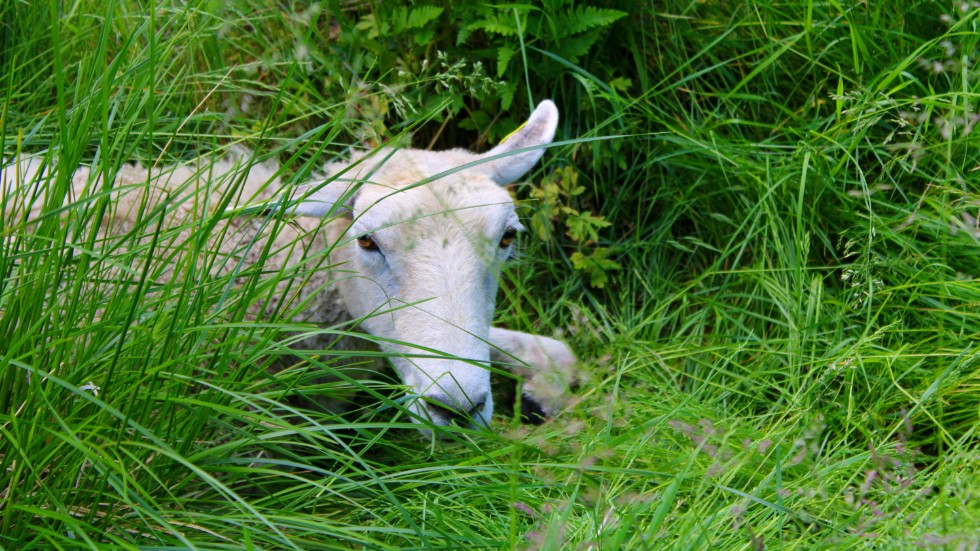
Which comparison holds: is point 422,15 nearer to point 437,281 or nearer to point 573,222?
point 573,222

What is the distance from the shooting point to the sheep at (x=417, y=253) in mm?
2805

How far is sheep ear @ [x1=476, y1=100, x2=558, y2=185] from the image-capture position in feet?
12.2

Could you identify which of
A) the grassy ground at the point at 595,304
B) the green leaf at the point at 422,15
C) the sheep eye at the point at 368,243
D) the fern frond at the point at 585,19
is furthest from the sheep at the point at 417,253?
the green leaf at the point at 422,15

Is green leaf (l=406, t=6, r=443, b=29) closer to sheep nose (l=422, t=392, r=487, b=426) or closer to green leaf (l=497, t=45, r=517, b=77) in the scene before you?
green leaf (l=497, t=45, r=517, b=77)

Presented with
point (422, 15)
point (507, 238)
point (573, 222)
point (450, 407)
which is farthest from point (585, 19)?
point (450, 407)

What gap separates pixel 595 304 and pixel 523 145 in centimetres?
87

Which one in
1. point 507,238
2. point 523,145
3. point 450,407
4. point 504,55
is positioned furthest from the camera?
point 504,55

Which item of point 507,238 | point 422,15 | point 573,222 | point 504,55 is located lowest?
point 573,222

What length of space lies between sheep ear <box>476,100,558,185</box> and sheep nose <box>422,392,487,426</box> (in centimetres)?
114

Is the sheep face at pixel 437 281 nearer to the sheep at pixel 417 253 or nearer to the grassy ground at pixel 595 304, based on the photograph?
the sheep at pixel 417 253

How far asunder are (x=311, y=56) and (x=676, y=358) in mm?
2159

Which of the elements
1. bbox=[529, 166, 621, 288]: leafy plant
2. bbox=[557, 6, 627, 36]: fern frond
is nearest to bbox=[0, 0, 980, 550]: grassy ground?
bbox=[529, 166, 621, 288]: leafy plant

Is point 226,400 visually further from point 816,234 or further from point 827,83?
point 827,83

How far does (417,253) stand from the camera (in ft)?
10.6
